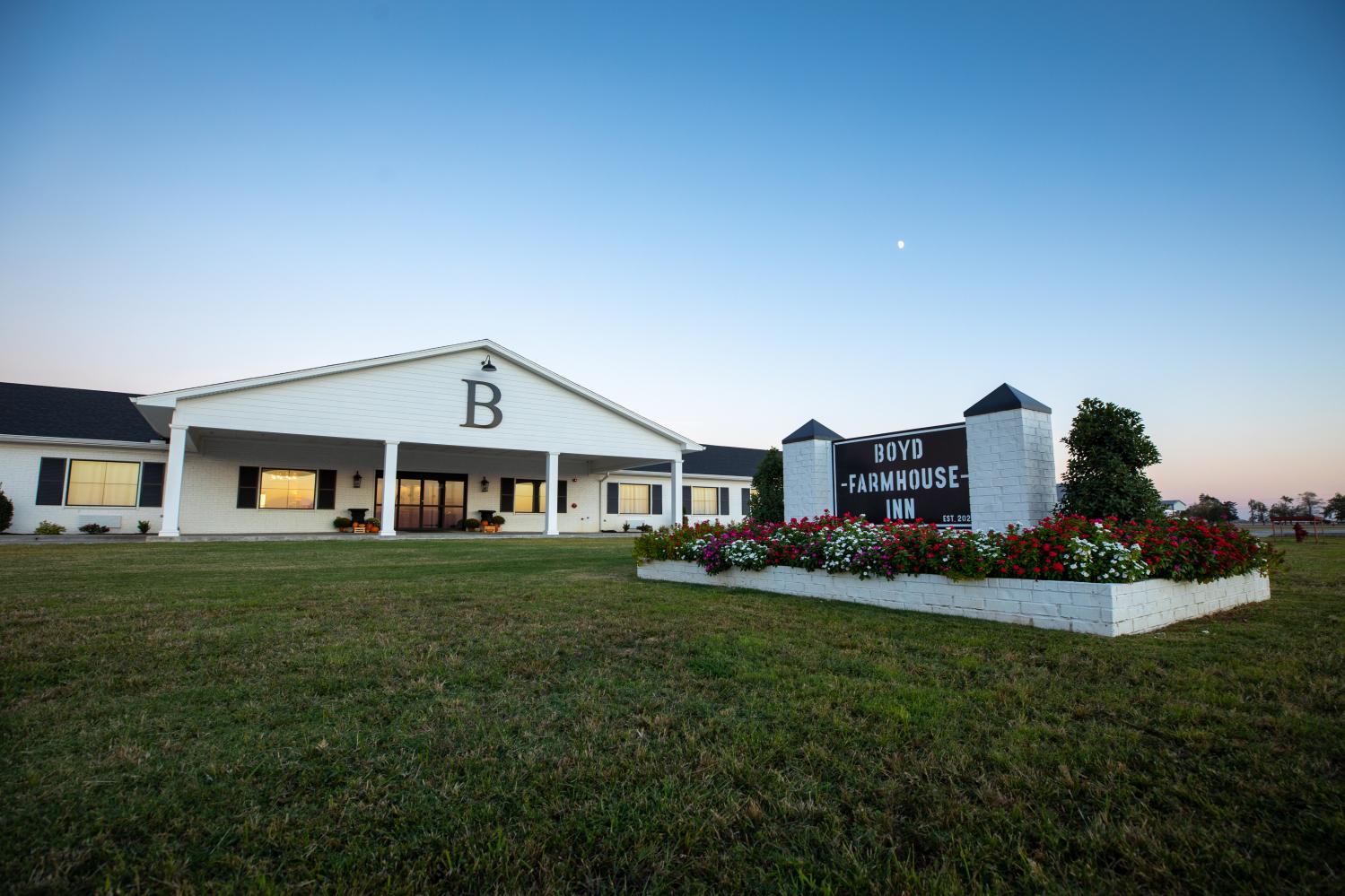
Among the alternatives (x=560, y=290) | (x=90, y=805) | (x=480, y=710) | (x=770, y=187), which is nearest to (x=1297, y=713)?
(x=480, y=710)

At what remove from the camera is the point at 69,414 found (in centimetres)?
1927

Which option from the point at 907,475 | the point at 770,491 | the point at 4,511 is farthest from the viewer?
the point at 4,511

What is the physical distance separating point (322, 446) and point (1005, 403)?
70.1 ft

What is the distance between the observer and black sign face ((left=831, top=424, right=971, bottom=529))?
7785mm

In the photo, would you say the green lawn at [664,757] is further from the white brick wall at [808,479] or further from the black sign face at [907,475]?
the white brick wall at [808,479]

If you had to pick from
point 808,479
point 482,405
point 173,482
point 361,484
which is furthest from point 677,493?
point 173,482

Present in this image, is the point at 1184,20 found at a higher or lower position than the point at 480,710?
higher

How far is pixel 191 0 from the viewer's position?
1107cm

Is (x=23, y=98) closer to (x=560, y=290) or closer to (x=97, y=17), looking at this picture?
(x=97, y=17)

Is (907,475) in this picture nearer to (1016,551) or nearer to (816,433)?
(816,433)

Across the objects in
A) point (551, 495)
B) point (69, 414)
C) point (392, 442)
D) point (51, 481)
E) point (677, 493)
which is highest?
point (69, 414)

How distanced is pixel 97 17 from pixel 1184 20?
61.2 ft

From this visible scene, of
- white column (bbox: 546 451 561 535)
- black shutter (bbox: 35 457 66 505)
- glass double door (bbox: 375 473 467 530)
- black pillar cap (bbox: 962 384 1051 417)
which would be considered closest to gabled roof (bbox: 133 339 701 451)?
white column (bbox: 546 451 561 535)

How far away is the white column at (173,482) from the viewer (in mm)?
15523
